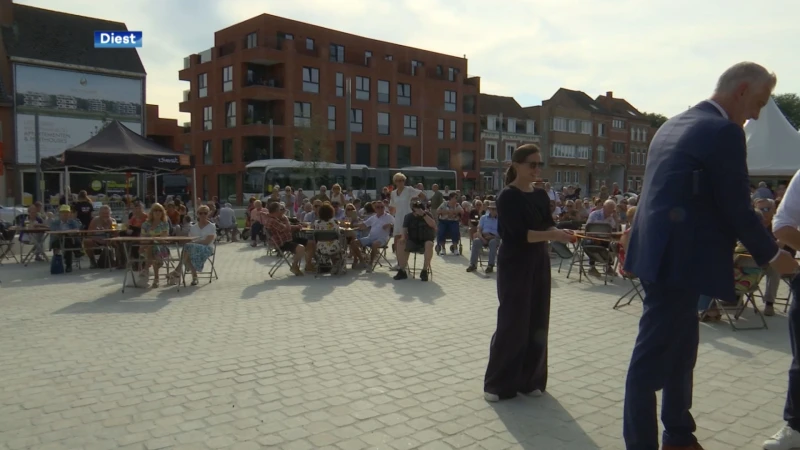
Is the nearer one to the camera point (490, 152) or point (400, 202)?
point (400, 202)

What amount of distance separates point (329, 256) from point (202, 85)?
43.2 metres

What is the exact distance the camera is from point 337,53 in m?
50.3

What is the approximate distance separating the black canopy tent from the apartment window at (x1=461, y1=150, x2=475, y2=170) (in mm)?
45034

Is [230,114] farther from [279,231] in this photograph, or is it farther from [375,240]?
[375,240]

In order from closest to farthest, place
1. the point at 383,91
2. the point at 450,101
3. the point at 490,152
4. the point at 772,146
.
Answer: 1. the point at 772,146
2. the point at 383,91
3. the point at 450,101
4. the point at 490,152

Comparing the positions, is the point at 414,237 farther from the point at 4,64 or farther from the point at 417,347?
the point at 4,64

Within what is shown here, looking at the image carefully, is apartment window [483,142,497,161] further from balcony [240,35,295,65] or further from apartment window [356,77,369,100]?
balcony [240,35,295,65]

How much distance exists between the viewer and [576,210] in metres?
14.3

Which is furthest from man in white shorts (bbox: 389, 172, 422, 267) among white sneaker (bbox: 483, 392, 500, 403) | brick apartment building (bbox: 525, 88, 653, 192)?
brick apartment building (bbox: 525, 88, 653, 192)

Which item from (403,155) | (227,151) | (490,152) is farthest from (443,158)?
(227,151)

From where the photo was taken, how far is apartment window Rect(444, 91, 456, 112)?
57406mm

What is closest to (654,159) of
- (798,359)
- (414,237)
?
(798,359)

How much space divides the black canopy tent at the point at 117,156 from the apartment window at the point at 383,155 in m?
37.5

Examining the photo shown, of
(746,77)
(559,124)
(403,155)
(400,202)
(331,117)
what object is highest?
(559,124)
